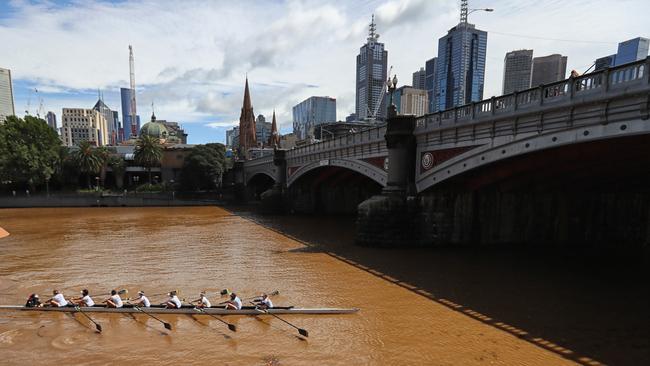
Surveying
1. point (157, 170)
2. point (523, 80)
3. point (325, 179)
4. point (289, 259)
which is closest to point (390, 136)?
point (289, 259)

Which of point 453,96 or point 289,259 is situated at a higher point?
point 453,96

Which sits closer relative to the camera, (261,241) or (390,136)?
(390,136)

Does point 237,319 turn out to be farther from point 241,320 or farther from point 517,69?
point 517,69

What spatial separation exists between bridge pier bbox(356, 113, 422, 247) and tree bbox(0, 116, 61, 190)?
184ft

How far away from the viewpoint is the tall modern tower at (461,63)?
8825 centimetres

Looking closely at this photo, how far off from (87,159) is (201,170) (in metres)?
19.2

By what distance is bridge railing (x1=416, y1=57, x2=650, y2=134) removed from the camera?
37.8ft

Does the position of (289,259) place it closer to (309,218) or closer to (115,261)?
(115,261)

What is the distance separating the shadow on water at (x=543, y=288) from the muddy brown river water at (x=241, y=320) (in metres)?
0.72

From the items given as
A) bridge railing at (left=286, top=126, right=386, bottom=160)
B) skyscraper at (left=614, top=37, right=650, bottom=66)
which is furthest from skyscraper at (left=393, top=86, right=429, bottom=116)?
skyscraper at (left=614, top=37, right=650, bottom=66)

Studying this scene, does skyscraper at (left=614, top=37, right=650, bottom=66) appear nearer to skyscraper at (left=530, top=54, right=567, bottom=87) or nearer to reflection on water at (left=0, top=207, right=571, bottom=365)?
skyscraper at (left=530, top=54, right=567, bottom=87)

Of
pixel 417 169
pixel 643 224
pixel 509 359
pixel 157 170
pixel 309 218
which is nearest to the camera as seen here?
pixel 509 359

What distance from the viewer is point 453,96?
3654 inches

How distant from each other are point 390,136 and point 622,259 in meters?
15.8
